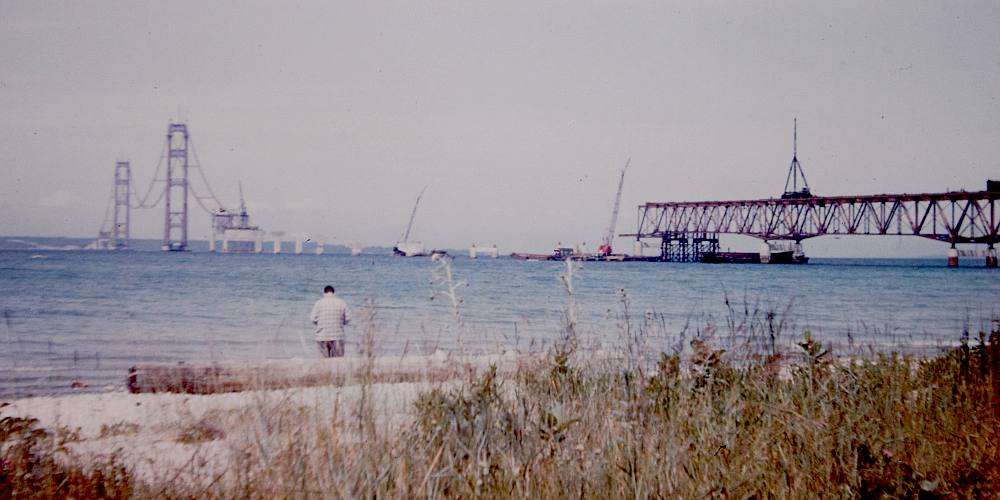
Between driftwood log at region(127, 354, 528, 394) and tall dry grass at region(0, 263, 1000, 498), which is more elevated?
tall dry grass at region(0, 263, 1000, 498)

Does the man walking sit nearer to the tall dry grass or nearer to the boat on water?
the tall dry grass

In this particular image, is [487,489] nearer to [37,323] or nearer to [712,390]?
[712,390]

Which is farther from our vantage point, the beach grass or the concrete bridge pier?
the concrete bridge pier

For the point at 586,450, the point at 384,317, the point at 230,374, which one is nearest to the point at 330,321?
the point at 230,374

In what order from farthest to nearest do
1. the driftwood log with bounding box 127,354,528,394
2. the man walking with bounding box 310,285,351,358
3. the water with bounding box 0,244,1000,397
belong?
1. the man walking with bounding box 310,285,351,358
2. the driftwood log with bounding box 127,354,528,394
3. the water with bounding box 0,244,1000,397

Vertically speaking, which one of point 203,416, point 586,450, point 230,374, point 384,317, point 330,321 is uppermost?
point 384,317

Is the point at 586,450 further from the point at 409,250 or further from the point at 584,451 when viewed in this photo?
the point at 409,250

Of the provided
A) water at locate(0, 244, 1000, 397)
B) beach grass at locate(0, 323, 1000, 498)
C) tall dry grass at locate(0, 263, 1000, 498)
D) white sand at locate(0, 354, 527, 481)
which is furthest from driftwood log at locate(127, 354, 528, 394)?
tall dry grass at locate(0, 263, 1000, 498)

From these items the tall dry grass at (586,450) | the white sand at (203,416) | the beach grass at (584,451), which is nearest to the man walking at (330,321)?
the white sand at (203,416)

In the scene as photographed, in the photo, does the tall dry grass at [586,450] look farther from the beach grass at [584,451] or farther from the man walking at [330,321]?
the man walking at [330,321]

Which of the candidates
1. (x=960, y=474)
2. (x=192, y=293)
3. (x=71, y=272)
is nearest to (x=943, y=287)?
(x=192, y=293)

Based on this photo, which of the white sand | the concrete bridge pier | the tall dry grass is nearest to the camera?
the tall dry grass

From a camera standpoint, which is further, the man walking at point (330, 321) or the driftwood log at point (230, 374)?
the man walking at point (330, 321)

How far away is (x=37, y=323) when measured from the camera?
2169cm
